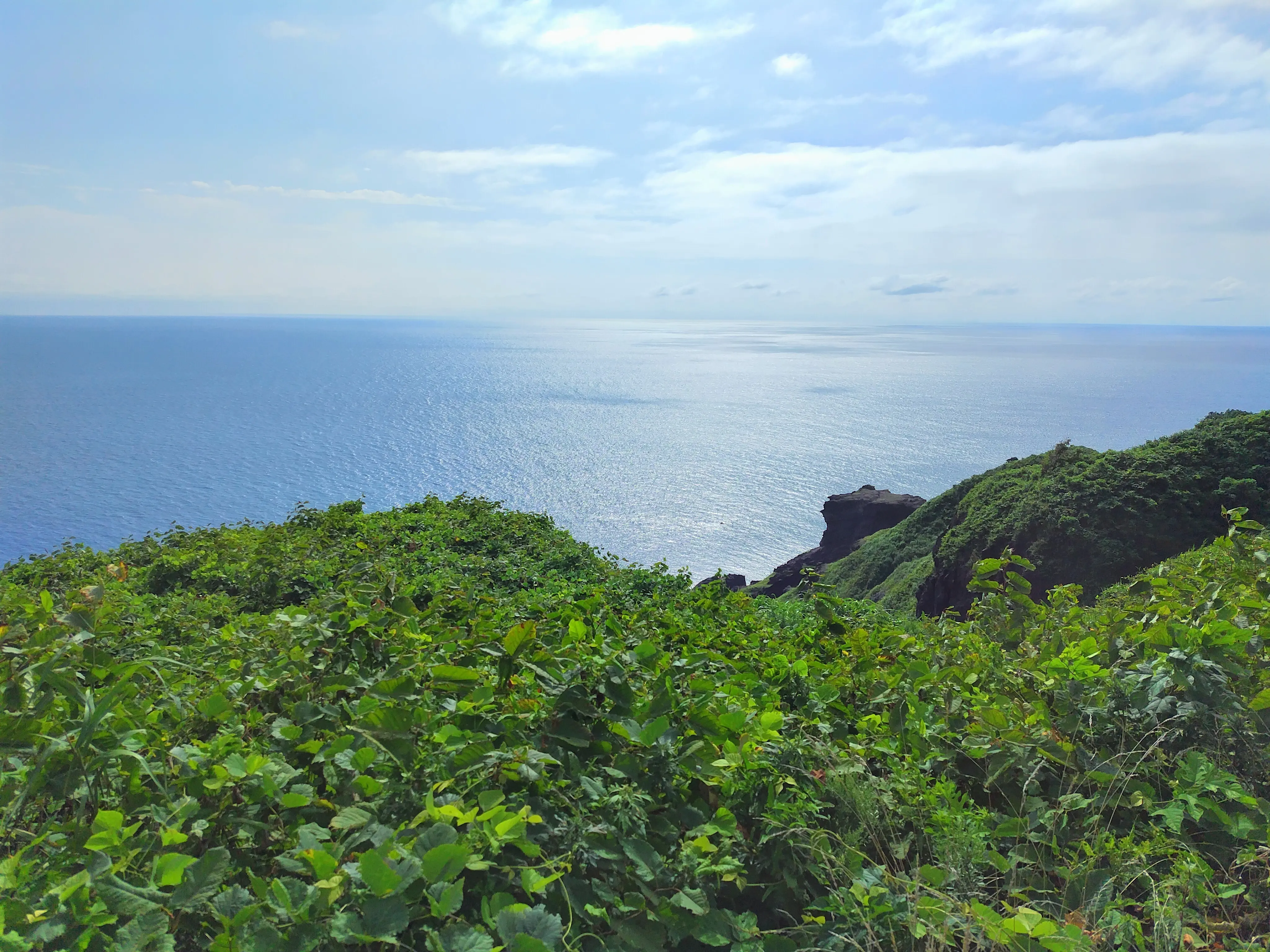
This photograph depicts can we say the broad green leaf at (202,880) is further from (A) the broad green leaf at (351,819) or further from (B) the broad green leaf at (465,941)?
(B) the broad green leaf at (465,941)

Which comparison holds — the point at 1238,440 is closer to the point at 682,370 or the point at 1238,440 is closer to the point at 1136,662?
the point at 1136,662

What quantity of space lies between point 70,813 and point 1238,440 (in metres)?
39.6

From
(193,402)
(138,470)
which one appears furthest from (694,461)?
(193,402)

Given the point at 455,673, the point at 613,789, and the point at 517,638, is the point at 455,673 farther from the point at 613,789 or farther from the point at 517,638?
the point at 613,789

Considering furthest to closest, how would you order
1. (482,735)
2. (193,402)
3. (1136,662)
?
(193,402), (1136,662), (482,735)

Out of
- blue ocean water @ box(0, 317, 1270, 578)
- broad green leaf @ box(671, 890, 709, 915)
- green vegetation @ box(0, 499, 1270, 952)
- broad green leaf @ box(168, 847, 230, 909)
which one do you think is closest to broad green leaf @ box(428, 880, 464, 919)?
green vegetation @ box(0, 499, 1270, 952)

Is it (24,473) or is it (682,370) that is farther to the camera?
(682,370)

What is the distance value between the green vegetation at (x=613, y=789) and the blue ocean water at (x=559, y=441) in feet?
148

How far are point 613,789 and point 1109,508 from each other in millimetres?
32640

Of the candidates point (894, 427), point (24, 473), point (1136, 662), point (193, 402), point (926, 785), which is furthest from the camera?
point (193, 402)

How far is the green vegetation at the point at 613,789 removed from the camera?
1.70 meters

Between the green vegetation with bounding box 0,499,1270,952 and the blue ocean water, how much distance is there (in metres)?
45.2

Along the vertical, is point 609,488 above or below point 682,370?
below

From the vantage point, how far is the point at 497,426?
119m
